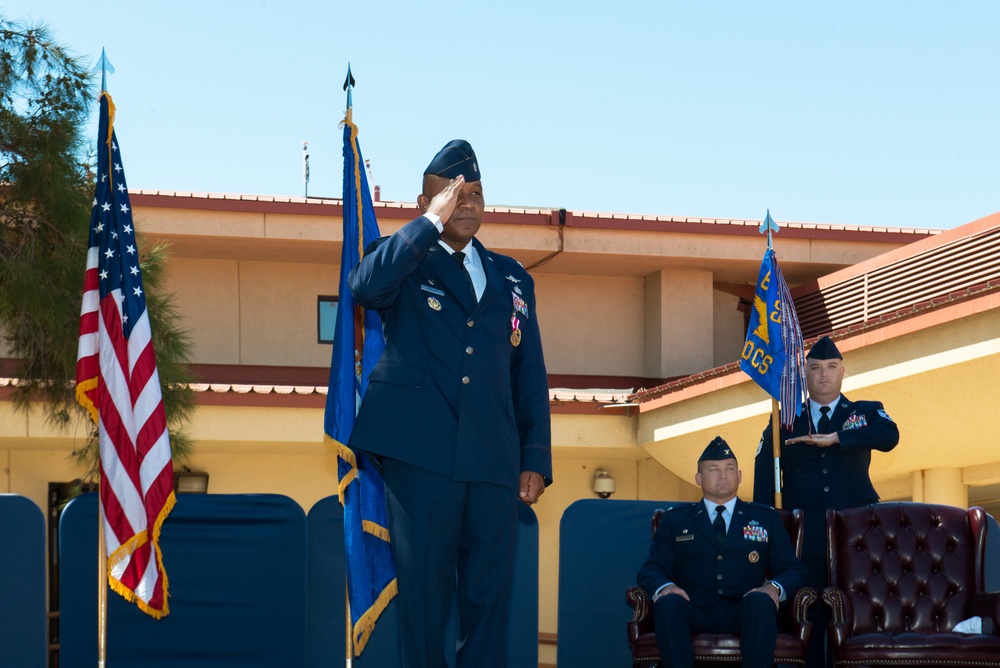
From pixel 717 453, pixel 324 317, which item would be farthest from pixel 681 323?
pixel 717 453

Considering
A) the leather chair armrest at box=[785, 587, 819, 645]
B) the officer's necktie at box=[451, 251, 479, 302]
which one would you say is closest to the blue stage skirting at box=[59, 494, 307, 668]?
the leather chair armrest at box=[785, 587, 819, 645]

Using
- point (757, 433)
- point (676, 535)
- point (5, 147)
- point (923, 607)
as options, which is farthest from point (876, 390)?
point (5, 147)

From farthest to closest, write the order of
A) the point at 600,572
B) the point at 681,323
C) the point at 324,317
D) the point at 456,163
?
the point at 681,323
the point at 324,317
the point at 600,572
the point at 456,163

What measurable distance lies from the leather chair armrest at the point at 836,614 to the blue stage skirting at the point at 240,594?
1.33m

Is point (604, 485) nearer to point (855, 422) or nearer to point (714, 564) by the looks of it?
point (855, 422)

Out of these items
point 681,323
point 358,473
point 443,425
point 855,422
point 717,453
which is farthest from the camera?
→ point 681,323

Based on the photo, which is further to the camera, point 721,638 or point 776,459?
point 776,459

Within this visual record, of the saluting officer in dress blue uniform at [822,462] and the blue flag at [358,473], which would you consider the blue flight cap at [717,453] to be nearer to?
the saluting officer in dress blue uniform at [822,462]

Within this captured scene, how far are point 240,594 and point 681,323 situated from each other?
9.92 m

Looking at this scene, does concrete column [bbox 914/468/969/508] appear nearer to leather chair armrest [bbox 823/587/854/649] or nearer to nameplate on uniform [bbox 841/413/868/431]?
nameplate on uniform [bbox 841/413/868/431]

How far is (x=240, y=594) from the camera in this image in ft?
19.3

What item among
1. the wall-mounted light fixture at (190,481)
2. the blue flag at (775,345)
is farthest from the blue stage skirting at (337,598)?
the wall-mounted light fixture at (190,481)

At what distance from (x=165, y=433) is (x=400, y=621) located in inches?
91.9

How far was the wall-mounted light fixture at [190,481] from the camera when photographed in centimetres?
1288
